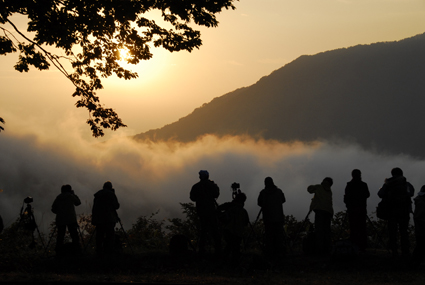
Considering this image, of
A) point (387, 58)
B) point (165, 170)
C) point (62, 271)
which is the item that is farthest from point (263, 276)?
point (387, 58)

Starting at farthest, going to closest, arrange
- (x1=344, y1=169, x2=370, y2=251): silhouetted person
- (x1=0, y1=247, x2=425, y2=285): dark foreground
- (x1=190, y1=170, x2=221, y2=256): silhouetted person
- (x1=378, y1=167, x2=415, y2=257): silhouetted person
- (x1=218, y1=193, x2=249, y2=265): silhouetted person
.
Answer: (x1=344, y1=169, x2=370, y2=251): silhouetted person < (x1=190, y1=170, x2=221, y2=256): silhouetted person < (x1=378, y1=167, x2=415, y2=257): silhouetted person < (x1=218, y1=193, x2=249, y2=265): silhouetted person < (x1=0, y1=247, x2=425, y2=285): dark foreground

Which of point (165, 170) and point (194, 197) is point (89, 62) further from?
point (165, 170)

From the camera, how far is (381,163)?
165m

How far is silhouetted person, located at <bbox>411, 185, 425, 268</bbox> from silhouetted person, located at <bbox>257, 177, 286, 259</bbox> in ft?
12.3

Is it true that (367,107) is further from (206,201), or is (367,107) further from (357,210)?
(206,201)

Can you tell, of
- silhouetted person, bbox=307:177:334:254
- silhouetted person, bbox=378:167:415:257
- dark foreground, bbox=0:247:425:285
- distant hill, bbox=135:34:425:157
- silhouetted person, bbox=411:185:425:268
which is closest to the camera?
dark foreground, bbox=0:247:425:285

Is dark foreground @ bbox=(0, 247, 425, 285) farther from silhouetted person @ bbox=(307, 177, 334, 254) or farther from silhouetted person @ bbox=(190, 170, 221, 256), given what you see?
silhouetted person @ bbox=(190, 170, 221, 256)

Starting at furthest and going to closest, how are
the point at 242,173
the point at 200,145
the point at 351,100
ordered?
the point at 200,145 → the point at 351,100 → the point at 242,173

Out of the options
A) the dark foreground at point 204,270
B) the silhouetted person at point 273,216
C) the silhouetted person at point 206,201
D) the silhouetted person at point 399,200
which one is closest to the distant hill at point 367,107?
the silhouetted person at point 273,216

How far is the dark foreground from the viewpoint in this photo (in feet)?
33.5

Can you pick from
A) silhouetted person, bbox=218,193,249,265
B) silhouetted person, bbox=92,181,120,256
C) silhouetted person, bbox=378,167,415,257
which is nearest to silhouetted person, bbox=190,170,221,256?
silhouetted person, bbox=218,193,249,265

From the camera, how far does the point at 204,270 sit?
11.6 meters

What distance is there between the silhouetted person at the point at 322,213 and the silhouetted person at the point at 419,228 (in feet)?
9.85

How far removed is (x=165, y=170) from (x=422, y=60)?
10995 centimetres
